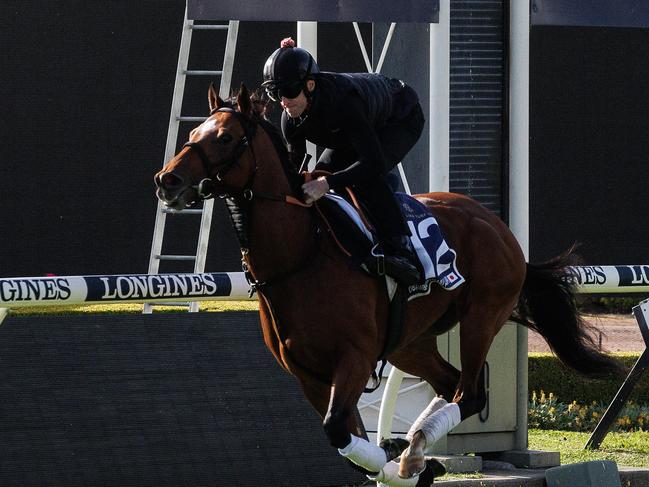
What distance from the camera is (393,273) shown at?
543 cm

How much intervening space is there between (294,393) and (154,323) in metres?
0.81

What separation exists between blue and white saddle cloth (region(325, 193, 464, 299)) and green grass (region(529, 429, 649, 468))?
204cm

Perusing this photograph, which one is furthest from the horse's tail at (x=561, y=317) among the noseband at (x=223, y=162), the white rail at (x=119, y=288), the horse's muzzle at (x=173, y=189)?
the horse's muzzle at (x=173, y=189)

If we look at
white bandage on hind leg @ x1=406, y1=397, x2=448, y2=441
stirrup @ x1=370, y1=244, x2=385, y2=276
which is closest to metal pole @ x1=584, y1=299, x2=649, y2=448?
white bandage on hind leg @ x1=406, y1=397, x2=448, y2=441

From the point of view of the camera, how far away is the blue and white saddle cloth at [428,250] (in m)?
5.62

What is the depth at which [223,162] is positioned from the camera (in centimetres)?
482

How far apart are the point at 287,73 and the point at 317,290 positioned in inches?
33.8

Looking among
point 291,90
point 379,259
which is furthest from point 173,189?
point 379,259

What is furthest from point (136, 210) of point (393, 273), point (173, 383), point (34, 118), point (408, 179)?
point (393, 273)

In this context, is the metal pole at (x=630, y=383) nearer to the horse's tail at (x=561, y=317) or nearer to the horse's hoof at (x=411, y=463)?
the horse's tail at (x=561, y=317)

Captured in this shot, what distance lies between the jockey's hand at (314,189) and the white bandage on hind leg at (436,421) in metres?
1.12

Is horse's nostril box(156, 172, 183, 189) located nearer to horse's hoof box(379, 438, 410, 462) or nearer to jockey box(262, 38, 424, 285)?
jockey box(262, 38, 424, 285)

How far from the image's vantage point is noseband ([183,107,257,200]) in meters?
4.72

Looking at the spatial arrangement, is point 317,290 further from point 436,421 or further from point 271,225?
point 436,421
